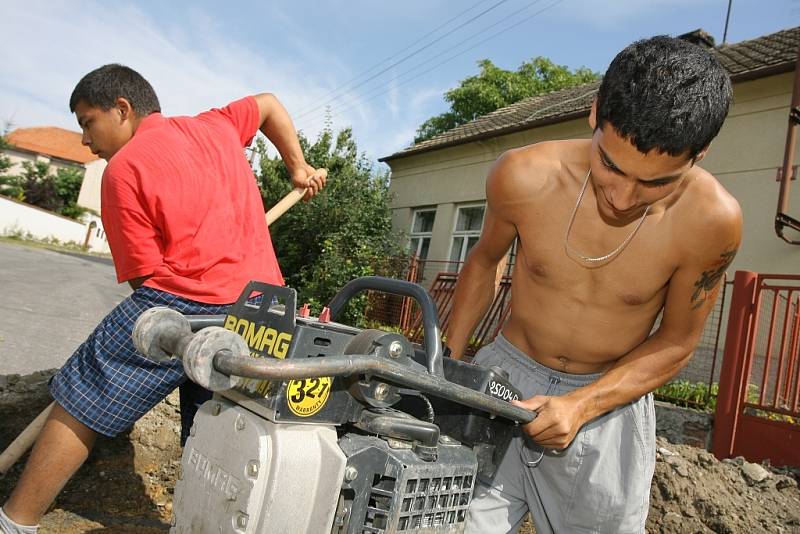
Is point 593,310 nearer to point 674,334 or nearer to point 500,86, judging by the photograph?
point 674,334

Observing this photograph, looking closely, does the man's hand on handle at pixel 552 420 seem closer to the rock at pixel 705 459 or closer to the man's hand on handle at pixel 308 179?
the man's hand on handle at pixel 308 179

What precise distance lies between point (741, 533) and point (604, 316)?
7.26 ft

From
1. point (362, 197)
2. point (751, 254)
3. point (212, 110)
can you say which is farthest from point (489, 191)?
point (362, 197)

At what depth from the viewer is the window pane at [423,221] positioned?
1614cm

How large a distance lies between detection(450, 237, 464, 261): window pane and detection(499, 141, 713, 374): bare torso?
40.7 ft

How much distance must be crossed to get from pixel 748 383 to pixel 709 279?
4.18 metres

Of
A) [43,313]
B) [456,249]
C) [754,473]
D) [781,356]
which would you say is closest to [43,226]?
[456,249]

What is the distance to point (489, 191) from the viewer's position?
2.19m

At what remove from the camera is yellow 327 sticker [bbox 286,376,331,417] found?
4.08ft

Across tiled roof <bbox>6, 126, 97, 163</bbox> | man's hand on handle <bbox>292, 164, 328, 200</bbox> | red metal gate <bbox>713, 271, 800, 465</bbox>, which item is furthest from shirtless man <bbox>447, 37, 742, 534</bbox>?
tiled roof <bbox>6, 126, 97, 163</bbox>

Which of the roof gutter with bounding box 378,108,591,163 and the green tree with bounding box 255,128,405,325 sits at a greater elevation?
the roof gutter with bounding box 378,108,591,163

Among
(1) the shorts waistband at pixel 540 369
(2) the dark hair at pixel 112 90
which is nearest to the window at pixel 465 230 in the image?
(2) the dark hair at pixel 112 90

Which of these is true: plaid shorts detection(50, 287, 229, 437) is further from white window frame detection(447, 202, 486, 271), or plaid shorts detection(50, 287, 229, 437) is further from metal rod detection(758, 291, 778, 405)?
white window frame detection(447, 202, 486, 271)

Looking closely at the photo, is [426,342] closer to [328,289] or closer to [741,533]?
[741,533]
